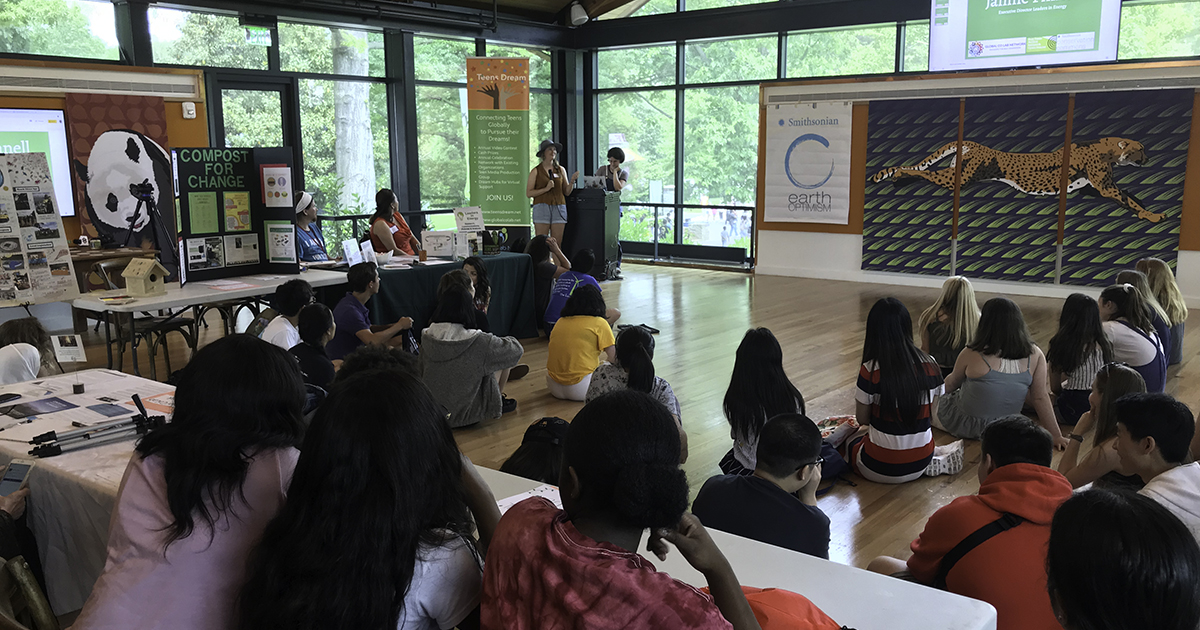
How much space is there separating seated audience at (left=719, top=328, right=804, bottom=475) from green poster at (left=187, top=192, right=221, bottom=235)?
391 centimetres

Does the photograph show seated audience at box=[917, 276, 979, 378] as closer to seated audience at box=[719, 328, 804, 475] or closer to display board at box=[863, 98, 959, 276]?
seated audience at box=[719, 328, 804, 475]

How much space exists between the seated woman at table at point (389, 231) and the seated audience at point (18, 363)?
3720 mm

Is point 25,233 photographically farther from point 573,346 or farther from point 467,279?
point 573,346

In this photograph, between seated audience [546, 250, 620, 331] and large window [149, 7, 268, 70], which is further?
large window [149, 7, 268, 70]

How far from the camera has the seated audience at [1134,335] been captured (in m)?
4.66

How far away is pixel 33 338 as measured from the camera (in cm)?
385

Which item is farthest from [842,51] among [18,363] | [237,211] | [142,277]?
[18,363]

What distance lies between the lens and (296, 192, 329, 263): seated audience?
22.7ft

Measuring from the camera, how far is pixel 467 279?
5.48 m

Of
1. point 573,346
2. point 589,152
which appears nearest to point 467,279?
point 573,346

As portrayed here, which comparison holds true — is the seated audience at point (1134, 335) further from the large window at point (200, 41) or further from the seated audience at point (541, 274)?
the large window at point (200, 41)

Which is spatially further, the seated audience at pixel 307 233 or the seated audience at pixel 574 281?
the seated audience at pixel 307 233

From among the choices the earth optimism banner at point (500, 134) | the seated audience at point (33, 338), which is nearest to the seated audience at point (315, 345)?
the seated audience at point (33, 338)

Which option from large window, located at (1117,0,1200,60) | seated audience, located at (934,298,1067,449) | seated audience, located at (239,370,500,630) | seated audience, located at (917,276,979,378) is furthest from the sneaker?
large window, located at (1117,0,1200,60)
